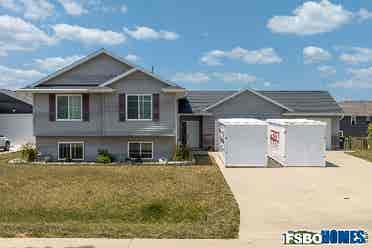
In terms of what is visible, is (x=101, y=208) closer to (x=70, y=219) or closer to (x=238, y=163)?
(x=70, y=219)

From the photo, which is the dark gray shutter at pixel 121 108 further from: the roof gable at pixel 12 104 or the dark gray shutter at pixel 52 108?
the roof gable at pixel 12 104

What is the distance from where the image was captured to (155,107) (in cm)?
2100

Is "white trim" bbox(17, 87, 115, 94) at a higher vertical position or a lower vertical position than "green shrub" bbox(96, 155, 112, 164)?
higher

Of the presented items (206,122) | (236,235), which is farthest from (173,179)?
(206,122)

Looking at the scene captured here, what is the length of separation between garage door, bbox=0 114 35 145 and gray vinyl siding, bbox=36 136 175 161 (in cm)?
1381

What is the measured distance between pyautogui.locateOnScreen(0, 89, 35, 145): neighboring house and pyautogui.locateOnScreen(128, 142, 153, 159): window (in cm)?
1589

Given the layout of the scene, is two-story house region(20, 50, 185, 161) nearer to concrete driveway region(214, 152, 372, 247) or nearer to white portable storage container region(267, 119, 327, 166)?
concrete driveway region(214, 152, 372, 247)

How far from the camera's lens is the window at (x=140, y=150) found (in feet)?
71.6

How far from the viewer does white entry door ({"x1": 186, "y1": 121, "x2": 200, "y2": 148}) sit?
29078 millimetres

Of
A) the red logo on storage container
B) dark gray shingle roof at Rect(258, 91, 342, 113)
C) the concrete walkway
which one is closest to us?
the concrete walkway

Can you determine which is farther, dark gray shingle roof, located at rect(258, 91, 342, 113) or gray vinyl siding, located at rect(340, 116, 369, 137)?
gray vinyl siding, located at rect(340, 116, 369, 137)

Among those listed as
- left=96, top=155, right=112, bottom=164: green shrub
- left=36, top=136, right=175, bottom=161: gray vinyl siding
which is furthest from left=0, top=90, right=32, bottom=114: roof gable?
left=96, top=155, right=112, bottom=164: green shrub

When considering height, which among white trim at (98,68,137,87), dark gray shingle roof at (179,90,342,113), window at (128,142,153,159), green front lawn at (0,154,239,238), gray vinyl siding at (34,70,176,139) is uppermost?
white trim at (98,68,137,87)

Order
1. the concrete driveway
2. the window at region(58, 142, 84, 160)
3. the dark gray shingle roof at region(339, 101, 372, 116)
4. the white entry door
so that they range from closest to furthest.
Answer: the concrete driveway
the window at region(58, 142, 84, 160)
the white entry door
the dark gray shingle roof at region(339, 101, 372, 116)
